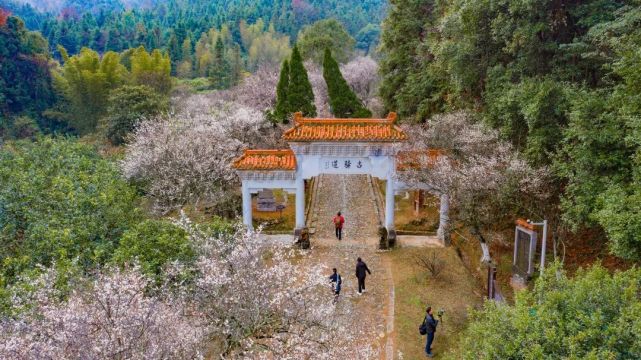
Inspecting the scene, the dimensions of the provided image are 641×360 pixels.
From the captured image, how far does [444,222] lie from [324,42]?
30613 mm

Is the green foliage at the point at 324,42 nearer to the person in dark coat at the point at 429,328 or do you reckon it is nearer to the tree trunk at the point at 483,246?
the tree trunk at the point at 483,246

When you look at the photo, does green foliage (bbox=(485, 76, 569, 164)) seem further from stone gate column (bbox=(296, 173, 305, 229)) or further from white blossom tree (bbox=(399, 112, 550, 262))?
stone gate column (bbox=(296, 173, 305, 229))

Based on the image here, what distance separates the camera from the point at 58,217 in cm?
1452

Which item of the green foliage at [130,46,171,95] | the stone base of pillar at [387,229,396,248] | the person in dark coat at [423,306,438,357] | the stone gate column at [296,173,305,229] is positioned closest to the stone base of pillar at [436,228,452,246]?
the stone base of pillar at [387,229,396,248]

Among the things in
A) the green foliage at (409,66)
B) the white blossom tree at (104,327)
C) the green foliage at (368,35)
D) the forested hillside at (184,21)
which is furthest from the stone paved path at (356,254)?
the green foliage at (368,35)

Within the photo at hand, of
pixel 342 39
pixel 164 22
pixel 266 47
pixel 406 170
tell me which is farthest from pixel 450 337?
pixel 164 22

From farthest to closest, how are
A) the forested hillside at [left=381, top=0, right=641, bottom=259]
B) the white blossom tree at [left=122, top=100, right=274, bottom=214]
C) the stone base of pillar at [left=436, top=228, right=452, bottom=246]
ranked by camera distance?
1. the white blossom tree at [left=122, top=100, right=274, bottom=214]
2. the stone base of pillar at [left=436, top=228, right=452, bottom=246]
3. the forested hillside at [left=381, top=0, right=641, bottom=259]

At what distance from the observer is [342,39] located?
→ 163 feet

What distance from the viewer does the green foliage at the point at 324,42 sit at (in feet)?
147

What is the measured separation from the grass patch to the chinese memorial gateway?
183 cm

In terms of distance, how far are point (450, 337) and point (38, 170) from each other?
15858mm

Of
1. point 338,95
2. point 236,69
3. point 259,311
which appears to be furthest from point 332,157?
point 236,69

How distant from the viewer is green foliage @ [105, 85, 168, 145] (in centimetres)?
3384

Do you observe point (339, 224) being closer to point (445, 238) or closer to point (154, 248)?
point (445, 238)
